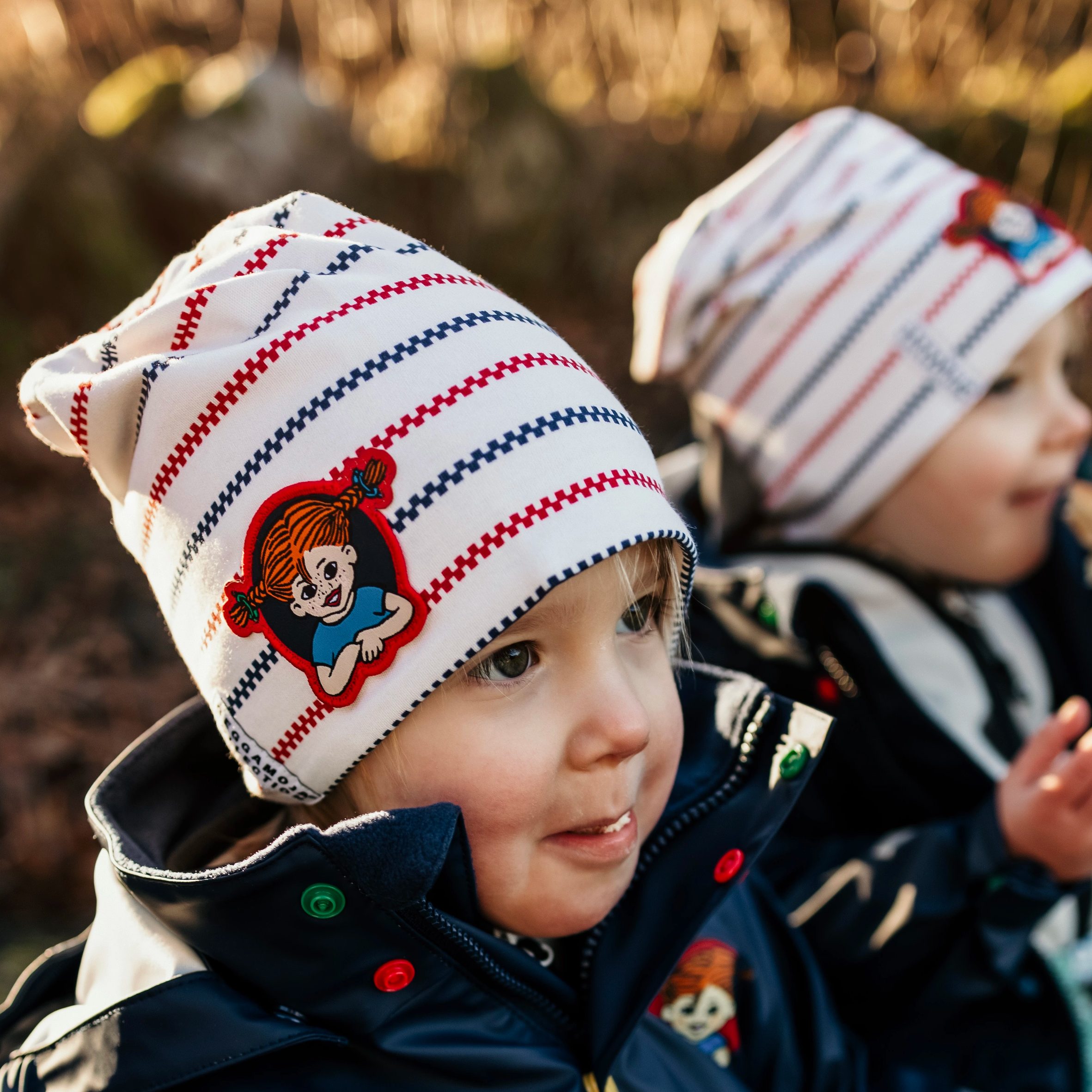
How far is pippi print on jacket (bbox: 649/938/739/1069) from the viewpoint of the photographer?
1603 mm

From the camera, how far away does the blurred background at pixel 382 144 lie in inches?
133

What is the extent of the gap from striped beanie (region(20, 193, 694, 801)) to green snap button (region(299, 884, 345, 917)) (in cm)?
15

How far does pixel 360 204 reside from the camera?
5156 mm

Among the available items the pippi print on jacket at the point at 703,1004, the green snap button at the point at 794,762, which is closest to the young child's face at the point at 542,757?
the green snap button at the point at 794,762

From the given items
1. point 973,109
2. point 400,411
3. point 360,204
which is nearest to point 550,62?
point 360,204

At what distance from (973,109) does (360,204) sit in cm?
309

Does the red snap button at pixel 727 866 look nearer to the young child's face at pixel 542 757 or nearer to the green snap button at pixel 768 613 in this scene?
A: the young child's face at pixel 542 757

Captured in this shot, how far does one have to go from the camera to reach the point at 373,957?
1247 mm

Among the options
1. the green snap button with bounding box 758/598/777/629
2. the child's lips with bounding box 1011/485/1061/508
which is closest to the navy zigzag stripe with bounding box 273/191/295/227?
the green snap button with bounding box 758/598/777/629

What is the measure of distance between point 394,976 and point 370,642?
0.42 metres

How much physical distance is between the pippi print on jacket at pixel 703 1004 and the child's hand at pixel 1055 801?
598 millimetres

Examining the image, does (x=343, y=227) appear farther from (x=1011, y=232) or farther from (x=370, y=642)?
(x=1011, y=232)

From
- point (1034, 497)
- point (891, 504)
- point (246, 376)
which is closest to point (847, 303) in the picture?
point (891, 504)

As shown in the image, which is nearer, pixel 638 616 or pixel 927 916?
pixel 638 616
